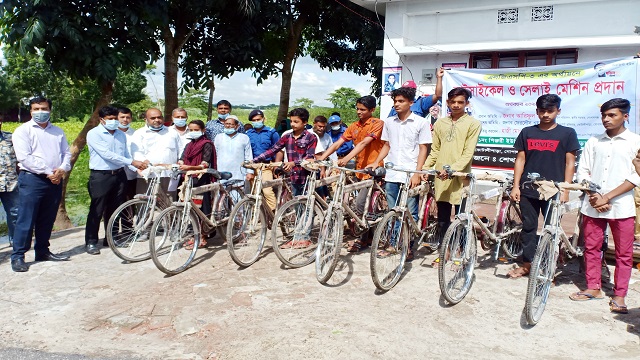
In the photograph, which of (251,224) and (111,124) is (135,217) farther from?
(251,224)

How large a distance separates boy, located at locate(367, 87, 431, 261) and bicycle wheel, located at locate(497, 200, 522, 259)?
2.80 feet

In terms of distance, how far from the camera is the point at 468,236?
175 inches

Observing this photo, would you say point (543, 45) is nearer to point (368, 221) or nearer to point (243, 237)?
point (368, 221)

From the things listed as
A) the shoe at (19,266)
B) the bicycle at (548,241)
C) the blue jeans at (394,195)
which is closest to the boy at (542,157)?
the bicycle at (548,241)

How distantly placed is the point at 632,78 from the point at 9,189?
284 inches

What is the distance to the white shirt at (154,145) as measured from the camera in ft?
20.6

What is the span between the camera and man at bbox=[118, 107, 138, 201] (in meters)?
6.25

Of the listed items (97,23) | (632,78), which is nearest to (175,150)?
(97,23)

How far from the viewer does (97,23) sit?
7355 mm

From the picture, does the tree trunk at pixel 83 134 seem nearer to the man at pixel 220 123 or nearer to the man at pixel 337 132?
the man at pixel 220 123

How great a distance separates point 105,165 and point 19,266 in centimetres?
131

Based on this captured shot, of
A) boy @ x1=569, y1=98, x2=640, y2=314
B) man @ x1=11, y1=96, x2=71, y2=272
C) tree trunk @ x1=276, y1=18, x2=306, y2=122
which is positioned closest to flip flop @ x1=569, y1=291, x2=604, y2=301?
boy @ x1=569, y1=98, x2=640, y2=314

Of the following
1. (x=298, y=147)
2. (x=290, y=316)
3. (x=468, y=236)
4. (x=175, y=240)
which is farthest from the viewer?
(x=298, y=147)

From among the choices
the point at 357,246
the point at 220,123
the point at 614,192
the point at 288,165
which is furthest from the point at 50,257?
the point at 614,192
